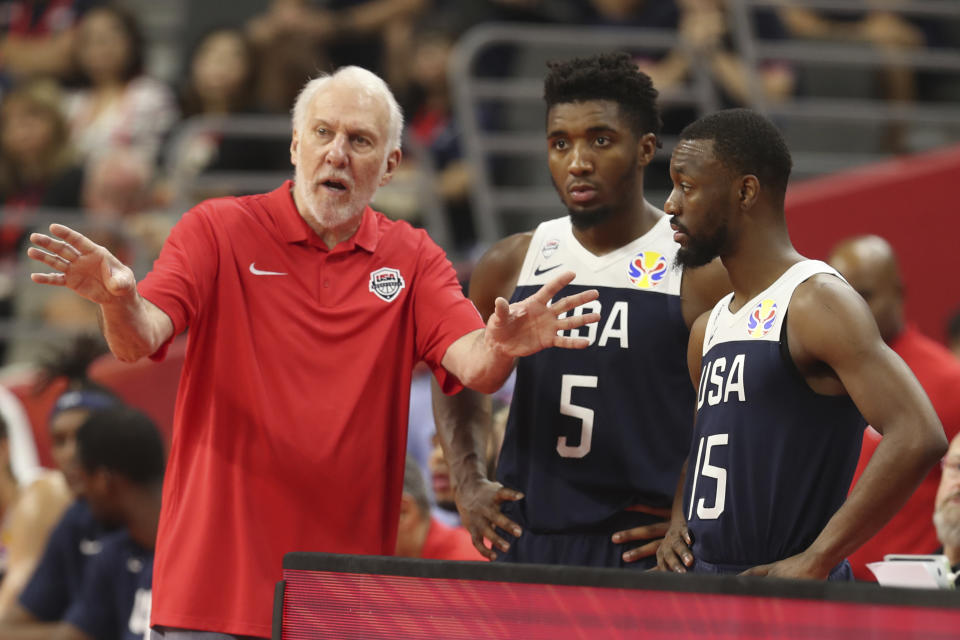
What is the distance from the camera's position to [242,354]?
3.75m

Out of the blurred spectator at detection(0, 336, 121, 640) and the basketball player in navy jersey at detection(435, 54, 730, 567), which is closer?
the basketball player in navy jersey at detection(435, 54, 730, 567)

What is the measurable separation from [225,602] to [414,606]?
3.07ft

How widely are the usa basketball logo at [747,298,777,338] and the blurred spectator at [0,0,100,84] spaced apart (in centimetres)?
885

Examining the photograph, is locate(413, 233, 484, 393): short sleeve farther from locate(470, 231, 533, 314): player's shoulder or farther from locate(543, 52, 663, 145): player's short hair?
locate(543, 52, 663, 145): player's short hair

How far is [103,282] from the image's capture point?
3.29 meters

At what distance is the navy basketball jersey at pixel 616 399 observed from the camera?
3945mm

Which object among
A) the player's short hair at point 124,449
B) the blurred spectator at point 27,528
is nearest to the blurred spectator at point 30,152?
the blurred spectator at point 27,528

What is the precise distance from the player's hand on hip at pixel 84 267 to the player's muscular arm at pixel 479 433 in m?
1.22

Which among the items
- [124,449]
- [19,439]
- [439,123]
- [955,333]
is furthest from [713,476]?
[439,123]

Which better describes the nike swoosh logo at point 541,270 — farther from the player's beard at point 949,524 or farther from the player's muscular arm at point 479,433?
the player's beard at point 949,524

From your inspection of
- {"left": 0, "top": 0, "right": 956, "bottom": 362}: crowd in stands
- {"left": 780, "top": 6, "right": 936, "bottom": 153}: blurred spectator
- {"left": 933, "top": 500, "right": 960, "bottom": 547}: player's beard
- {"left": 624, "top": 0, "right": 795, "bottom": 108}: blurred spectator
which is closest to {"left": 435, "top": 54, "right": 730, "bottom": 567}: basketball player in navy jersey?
{"left": 933, "top": 500, "right": 960, "bottom": 547}: player's beard

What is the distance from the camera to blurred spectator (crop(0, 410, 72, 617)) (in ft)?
22.7

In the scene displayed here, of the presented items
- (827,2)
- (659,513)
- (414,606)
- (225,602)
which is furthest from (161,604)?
(827,2)

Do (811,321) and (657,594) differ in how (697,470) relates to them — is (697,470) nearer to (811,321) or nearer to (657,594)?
(811,321)
